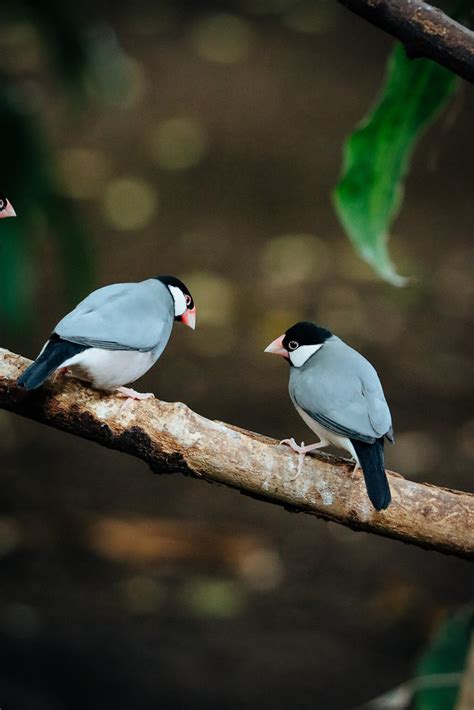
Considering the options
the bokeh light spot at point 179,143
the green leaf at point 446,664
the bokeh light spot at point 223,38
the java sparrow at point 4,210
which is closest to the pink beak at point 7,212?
the java sparrow at point 4,210

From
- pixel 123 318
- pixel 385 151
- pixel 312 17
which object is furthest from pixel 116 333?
pixel 312 17

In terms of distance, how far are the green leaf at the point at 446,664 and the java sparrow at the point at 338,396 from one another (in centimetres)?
45

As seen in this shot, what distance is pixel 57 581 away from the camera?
2.46 m

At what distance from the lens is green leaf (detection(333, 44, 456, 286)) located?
115 cm

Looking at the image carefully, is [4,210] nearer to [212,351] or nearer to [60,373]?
[60,373]

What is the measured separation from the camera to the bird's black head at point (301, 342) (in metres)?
1.10

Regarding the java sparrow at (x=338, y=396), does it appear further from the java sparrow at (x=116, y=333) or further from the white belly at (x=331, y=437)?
the java sparrow at (x=116, y=333)

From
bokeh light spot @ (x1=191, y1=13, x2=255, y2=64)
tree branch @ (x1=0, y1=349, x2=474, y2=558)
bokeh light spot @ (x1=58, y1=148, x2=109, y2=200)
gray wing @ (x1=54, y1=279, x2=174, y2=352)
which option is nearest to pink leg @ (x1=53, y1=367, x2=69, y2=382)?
tree branch @ (x1=0, y1=349, x2=474, y2=558)

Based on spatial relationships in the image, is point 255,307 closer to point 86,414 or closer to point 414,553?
point 414,553

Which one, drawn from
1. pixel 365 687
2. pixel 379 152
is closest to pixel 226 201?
pixel 365 687

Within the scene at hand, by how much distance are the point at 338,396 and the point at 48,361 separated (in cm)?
29

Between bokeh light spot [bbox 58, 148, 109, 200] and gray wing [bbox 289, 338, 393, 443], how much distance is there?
2.66 meters

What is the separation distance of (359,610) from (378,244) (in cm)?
144

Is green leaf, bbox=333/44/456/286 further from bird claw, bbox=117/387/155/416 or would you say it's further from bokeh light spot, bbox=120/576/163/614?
bokeh light spot, bbox=120/576/163/614
